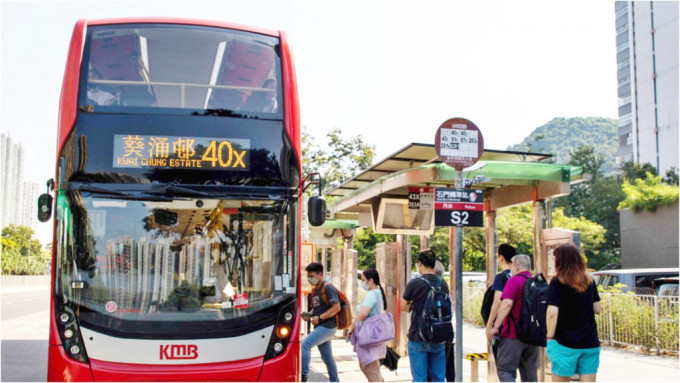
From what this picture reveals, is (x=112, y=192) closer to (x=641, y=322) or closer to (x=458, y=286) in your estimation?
(x=458, y=286)

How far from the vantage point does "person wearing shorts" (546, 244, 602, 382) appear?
5.96 m

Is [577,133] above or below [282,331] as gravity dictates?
above

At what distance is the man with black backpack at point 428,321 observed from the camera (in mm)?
7384

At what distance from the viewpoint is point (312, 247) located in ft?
55.5

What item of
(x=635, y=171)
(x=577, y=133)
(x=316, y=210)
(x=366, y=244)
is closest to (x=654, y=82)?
(x=635, y=171)

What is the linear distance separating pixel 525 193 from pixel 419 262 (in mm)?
3583

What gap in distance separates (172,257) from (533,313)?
3.71 m

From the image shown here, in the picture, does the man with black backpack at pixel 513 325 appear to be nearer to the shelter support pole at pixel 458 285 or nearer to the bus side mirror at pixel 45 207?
the shelter support pole at pixel 458 285

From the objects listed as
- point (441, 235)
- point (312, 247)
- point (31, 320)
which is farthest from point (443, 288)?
point (441, 235)

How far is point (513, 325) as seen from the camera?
7.40 meters

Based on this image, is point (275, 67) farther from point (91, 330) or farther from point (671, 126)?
point (671, 126)

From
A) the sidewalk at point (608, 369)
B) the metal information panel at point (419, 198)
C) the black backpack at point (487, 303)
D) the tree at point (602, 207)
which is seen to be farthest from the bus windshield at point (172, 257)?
the tree at point (602, 207)

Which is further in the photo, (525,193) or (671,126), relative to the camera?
(671,126)

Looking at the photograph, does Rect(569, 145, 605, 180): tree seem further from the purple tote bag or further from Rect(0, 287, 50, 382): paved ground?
the purple tote bag
